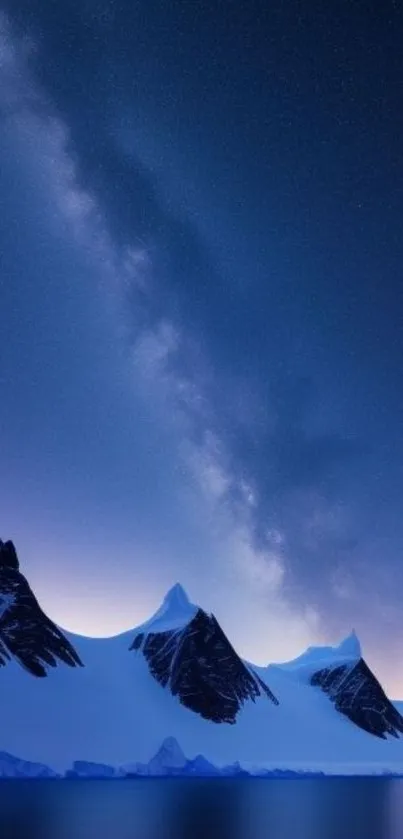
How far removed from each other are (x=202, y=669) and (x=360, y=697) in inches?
1408

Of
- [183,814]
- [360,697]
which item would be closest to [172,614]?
[360,697]

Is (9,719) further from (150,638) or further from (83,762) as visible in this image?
(150,638)

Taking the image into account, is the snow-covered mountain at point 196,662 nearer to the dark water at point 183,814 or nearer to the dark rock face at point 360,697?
the dark rock face at point 360,697

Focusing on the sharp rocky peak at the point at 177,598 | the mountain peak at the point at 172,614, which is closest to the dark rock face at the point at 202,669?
the mountain peak at the point at 172,614

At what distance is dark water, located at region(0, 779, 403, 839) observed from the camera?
2652cm

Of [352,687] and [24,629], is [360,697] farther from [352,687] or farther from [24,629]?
[24,629]

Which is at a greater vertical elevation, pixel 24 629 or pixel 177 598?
pixel 177 598

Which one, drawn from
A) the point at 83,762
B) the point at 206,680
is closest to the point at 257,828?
the point at 83,762

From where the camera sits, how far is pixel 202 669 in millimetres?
91625

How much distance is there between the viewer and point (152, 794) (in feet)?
147

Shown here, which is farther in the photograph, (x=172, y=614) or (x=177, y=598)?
(x=177, y=598)

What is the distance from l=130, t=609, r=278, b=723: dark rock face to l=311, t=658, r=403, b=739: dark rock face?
57.7 ft

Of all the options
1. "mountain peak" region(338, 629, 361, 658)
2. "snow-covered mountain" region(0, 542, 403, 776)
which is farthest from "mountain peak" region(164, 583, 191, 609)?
"mountain peak" region(338, 629, 361, 658)

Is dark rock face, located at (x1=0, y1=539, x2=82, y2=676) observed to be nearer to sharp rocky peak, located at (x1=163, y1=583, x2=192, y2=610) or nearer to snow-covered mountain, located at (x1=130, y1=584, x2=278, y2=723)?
snow-covered mountain, located at (x1=130, y1=584, x2=278, y2=723)
